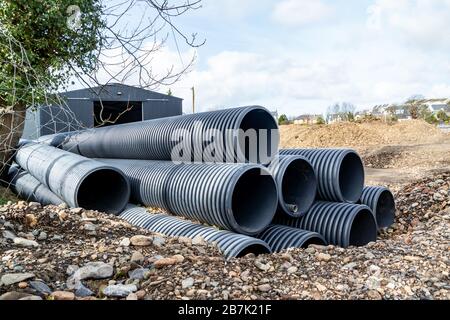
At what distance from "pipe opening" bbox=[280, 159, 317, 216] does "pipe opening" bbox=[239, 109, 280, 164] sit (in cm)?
32

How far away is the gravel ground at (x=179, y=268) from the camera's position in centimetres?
227

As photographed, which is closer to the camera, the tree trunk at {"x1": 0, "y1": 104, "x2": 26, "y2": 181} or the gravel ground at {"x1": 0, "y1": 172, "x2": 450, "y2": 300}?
the gravel ground at {"x1": 0, "y1": 172, "x2": 450, "y2": 300}

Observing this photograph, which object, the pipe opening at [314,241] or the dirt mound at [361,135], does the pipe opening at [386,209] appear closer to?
the pipe opening at [314,241]

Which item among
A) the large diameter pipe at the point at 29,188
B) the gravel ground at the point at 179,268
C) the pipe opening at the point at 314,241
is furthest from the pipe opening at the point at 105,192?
the pipe opening at the point at 314,241

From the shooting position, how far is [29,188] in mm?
7008

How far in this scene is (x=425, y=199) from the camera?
6.01 metres

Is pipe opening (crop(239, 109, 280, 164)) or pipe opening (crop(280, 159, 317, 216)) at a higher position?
pipe opening (crop(239, 109, 280, 164))

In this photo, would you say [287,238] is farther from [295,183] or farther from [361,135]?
[361,135]

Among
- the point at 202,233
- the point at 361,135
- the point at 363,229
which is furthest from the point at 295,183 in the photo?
the point at 361,135

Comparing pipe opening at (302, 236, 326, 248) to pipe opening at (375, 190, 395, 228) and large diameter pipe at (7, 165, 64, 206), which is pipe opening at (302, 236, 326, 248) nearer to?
pipe opening at (375, 190, 395, 228)

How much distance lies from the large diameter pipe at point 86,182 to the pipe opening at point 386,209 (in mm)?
3625

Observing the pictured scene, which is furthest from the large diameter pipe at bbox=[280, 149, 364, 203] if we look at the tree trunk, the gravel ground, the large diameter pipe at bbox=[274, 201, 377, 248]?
the tree trunk

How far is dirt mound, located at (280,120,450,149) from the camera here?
61.4 feet

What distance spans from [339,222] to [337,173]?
621mm
